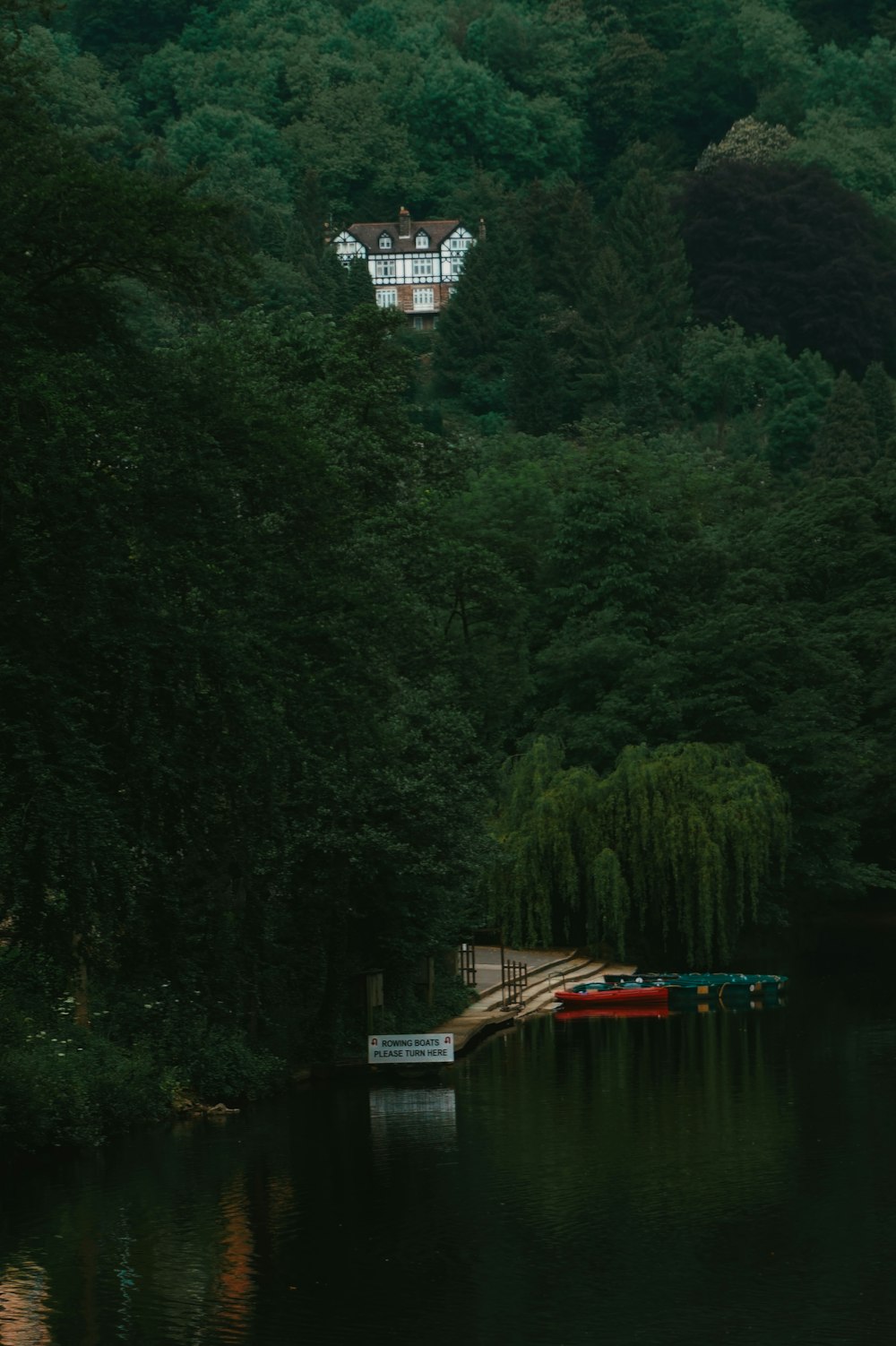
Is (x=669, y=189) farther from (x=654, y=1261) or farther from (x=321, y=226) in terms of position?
(x=654, y=1261)

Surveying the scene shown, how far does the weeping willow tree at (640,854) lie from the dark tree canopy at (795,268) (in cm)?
8511

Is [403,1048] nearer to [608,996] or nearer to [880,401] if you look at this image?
[608,996]

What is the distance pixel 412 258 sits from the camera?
16150cm

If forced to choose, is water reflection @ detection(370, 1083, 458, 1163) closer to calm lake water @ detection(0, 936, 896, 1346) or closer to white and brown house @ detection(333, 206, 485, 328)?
calm lake water @ detection(0, 936, 896, 1346)

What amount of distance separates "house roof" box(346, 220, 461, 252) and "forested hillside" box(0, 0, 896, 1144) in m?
30.0

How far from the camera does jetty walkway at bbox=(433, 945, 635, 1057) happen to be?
146ft

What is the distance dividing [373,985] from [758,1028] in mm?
9233

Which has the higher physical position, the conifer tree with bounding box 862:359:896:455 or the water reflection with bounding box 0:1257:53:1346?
the conifer tree with bounding box 862:359:896:455

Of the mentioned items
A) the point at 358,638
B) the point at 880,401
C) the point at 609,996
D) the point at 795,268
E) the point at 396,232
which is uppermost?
the point at 396,232

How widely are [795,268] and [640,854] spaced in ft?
299

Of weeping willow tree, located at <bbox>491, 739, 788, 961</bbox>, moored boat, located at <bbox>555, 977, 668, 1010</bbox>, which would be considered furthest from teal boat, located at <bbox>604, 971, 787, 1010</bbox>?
weeping willow tree, located at <bbox>491, 739, 788, 961</bbox>

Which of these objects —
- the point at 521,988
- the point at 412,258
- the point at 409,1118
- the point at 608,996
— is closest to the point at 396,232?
the point at 412,258

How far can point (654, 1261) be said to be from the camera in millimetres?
24438

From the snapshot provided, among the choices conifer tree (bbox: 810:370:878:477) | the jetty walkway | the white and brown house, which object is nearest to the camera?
the jetty walkway
